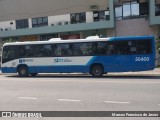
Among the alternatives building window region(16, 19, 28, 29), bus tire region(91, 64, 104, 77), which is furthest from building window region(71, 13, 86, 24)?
bus tire region(91, 64, 104, 77)

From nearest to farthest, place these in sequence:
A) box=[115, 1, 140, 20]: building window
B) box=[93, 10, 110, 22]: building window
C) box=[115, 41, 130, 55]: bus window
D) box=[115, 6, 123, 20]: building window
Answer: box=[115, 41, 130, 55]: bus window, box=[115, 1, 140, 20]: building window, box=[115, 6, 123, 20]: building window, box=[93, 10, 110, 22]: building window

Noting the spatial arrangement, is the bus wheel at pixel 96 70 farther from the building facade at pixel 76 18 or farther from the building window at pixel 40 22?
the building window at pixel 40 22

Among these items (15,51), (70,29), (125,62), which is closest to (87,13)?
(70,29)

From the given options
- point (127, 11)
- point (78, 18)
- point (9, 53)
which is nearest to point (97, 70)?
point (9, 53)

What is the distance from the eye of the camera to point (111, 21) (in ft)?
133

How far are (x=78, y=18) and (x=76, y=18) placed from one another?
33cm

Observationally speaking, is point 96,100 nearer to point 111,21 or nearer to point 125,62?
point 125,62

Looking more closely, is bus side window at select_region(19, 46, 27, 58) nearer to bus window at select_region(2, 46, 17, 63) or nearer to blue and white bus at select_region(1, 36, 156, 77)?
blue and white bus at select_region(1, 36, 156, 77)

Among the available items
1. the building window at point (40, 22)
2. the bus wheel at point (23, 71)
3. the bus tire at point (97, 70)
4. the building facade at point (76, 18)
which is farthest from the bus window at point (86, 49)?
the building window at point (40, 22)

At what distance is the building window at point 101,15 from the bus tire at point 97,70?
2034 centimetres

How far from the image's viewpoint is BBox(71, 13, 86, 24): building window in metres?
43.8

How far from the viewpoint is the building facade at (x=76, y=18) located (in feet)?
132

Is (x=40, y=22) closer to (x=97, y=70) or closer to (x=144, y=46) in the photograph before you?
(x=97, y=70)

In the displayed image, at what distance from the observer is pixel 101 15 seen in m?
42.6
